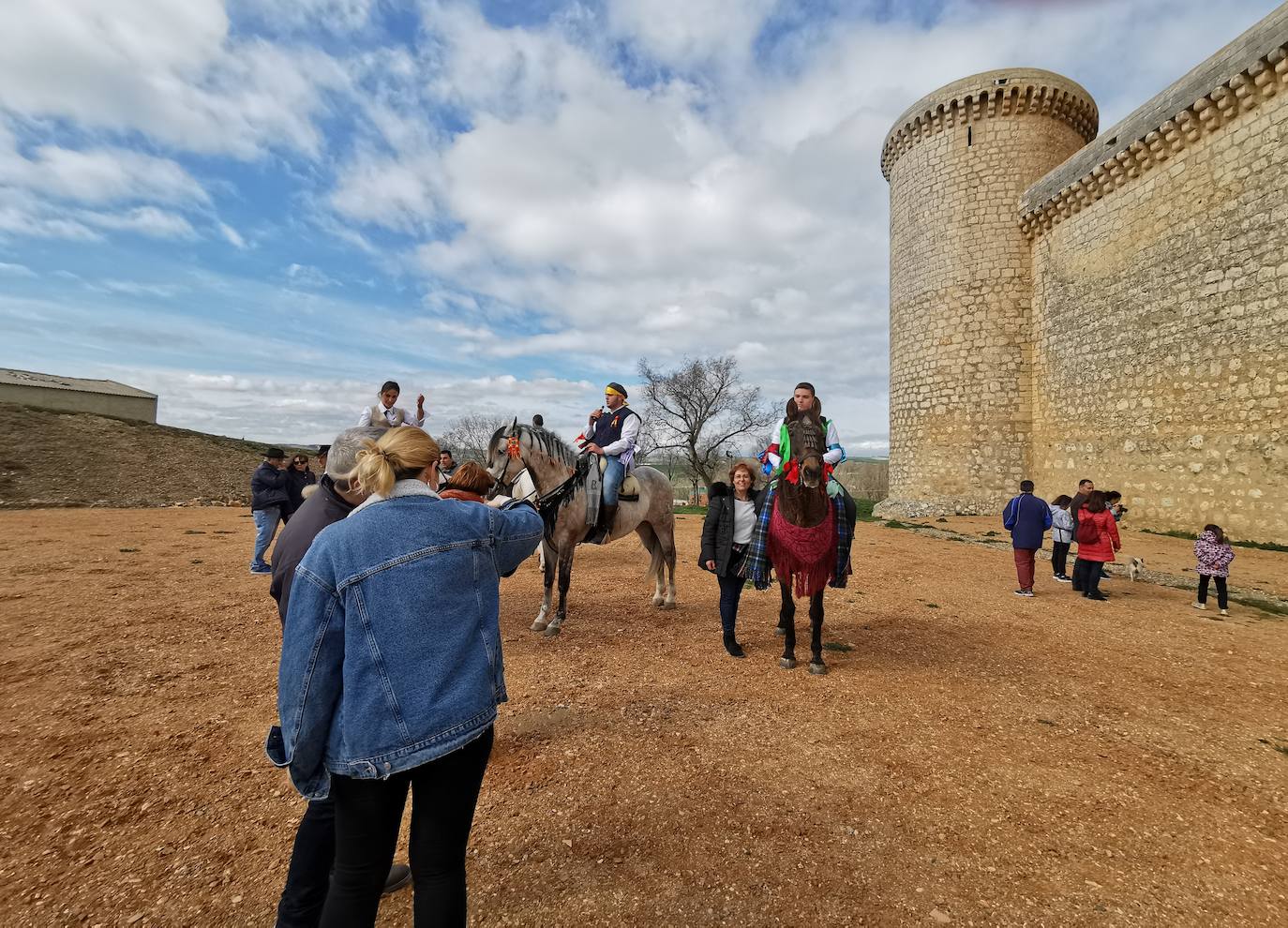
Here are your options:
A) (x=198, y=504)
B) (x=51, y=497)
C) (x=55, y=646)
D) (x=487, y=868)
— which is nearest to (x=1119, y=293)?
(x=487, y=868)

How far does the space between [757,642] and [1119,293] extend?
1620cm

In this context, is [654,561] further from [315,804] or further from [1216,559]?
[1216,559]

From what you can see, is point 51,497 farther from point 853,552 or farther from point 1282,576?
point 1282,576

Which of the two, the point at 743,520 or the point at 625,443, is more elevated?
the point at 625,443

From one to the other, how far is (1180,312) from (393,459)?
1817 centimetres

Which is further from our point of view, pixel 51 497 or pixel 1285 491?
pixel 51 497

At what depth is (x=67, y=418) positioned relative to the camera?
1020 inches

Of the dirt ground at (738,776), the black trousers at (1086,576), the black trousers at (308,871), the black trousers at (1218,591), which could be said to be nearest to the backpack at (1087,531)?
the black trousers at (1086,576)

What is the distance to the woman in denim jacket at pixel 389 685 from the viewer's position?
142cm

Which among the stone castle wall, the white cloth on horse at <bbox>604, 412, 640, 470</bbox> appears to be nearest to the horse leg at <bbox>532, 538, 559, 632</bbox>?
the white cloth on horse at <bbox>604, 412, 640, 470</bbox>

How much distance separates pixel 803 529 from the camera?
14.9 ft

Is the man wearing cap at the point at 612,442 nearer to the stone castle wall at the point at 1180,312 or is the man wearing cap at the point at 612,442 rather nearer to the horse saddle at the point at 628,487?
the horse saddle at the point at 628,487

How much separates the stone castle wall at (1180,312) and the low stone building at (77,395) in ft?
167

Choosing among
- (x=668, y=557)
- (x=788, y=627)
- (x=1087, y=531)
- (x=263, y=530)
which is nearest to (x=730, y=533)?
(x=788, y=627)
